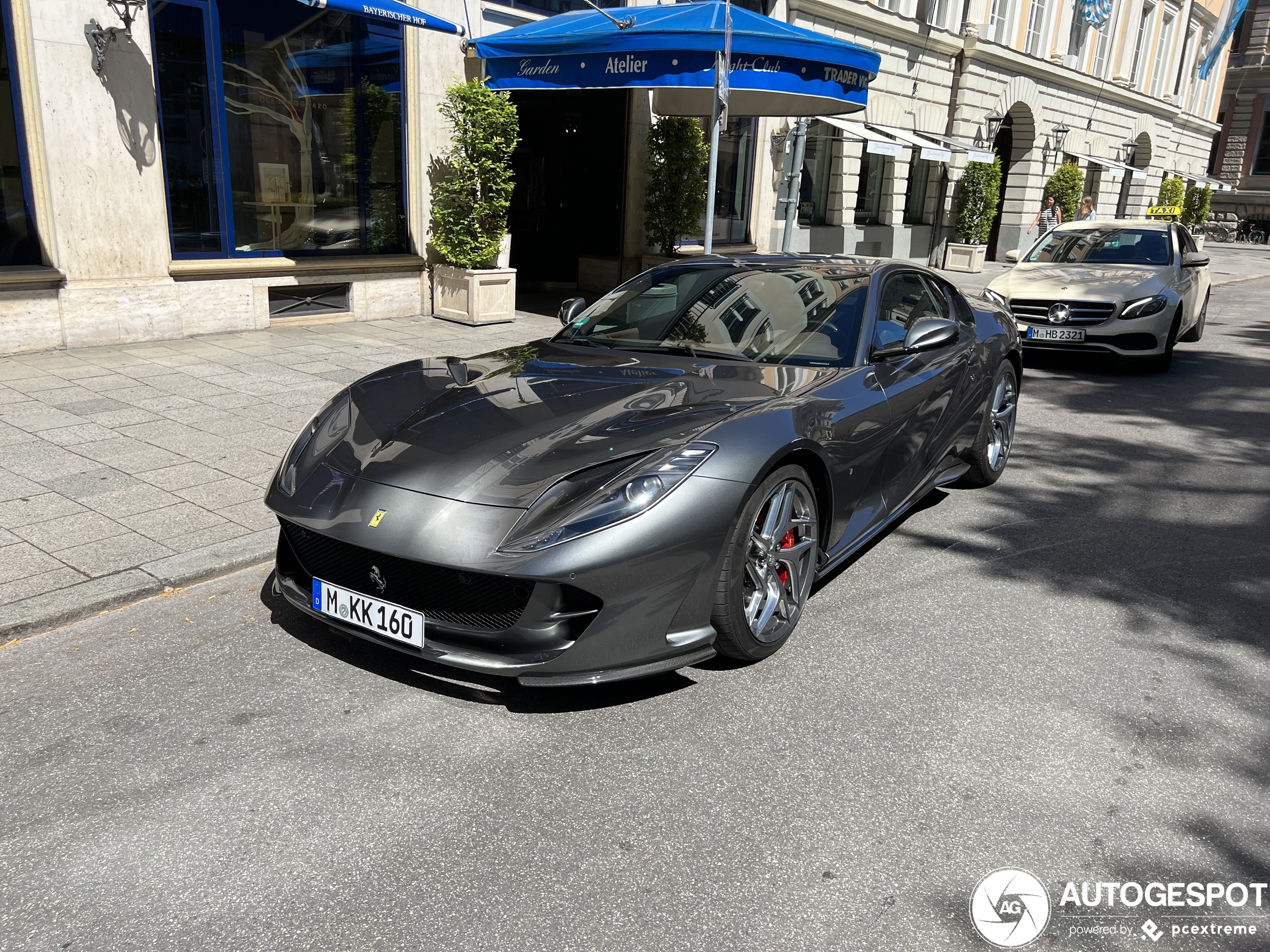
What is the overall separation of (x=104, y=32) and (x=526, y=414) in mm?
7879

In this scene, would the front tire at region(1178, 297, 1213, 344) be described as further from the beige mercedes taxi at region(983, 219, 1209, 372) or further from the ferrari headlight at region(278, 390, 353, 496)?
the ferrari headlight at region(278, 390, 353, 496)

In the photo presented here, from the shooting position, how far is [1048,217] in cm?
2628

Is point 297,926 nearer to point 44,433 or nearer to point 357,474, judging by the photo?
point 357,474

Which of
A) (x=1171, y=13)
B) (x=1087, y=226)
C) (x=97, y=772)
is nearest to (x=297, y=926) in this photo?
(x=97, y=772)

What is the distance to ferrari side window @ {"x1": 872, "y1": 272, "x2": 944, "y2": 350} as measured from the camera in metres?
4.59

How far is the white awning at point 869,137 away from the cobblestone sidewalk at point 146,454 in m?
10.7

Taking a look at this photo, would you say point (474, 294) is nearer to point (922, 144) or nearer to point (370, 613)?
point (370, 613)

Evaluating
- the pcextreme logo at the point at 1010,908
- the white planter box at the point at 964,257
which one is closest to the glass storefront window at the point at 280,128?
the pcextreme logo at the point at 1010,908

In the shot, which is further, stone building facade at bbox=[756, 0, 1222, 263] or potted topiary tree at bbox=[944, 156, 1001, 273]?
potted topiary tree at bbox=[944, 156, 1001, 273]

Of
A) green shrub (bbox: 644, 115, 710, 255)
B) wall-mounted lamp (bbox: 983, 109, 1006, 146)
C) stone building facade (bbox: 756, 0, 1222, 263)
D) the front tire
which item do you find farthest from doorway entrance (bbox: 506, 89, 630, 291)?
wall-mounted lamp (bbox: 983, 109, 1006, 146)

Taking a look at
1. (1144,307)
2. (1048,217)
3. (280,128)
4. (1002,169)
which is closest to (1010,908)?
(1144,307)

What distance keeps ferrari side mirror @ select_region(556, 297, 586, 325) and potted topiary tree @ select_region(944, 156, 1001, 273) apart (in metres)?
20.0

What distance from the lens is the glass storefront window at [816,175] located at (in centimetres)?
2000

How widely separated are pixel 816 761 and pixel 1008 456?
4222 millimetres
